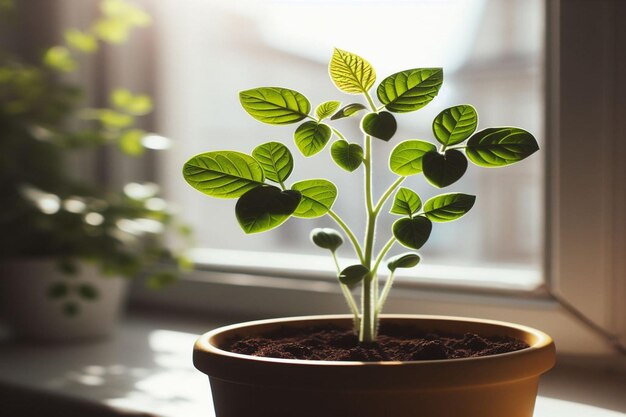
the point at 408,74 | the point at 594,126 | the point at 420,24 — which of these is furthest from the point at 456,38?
the point at 408,74

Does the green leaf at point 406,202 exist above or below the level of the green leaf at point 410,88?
below

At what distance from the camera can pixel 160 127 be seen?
1449 mm

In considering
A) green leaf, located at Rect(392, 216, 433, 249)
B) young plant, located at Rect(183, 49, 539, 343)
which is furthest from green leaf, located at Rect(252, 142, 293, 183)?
green leaf, located at Rect(392, 216, 433, 249)

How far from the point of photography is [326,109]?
583 mm

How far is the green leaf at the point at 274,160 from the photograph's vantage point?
562 millimetres

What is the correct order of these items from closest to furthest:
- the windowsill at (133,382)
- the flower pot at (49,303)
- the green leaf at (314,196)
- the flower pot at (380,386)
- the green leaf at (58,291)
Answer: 1. the flower pot at (380,386)
2. the green leaf at (314,196)
3. the windowsill at (133,382)
4. the green leaf at (58,291)
5. the flower pot at (49,303)

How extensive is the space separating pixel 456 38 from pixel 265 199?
2.31 ft

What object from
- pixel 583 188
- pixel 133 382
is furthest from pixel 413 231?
pixel 133 382

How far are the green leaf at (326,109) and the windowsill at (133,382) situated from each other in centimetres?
37

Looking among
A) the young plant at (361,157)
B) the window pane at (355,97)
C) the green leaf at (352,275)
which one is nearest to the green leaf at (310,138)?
the young plant at (361,157)

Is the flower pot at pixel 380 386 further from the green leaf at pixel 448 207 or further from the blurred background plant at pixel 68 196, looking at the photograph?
the blurred background plant at pixel 68 196

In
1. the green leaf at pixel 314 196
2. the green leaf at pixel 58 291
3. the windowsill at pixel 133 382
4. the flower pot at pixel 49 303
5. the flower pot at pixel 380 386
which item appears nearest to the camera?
the flower pot at pixel 380 386

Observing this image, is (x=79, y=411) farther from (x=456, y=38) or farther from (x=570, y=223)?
(x=456, y=38)

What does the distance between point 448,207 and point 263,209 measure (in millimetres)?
152
